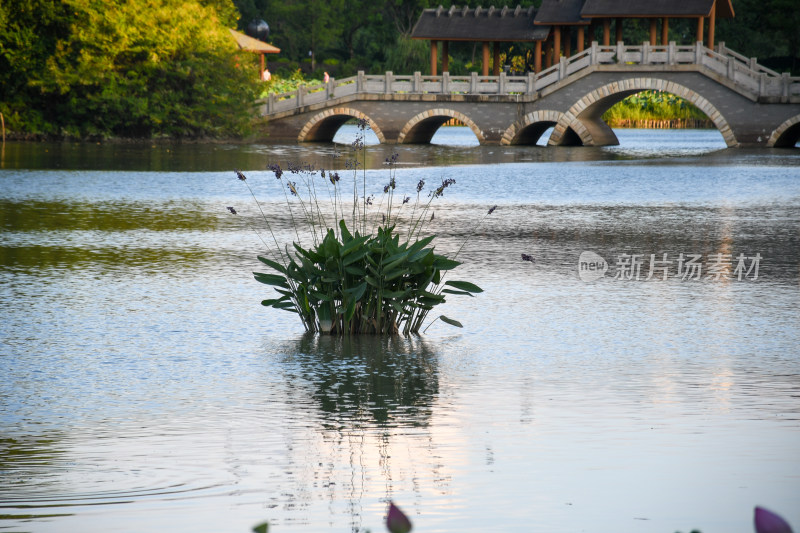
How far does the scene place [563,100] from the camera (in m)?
44.4

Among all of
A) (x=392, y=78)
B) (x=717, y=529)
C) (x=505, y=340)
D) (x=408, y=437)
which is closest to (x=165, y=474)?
(x=408, y=437)

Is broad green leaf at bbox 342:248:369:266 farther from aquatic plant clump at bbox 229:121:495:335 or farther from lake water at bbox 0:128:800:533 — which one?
lake water at bbox 0:128:800:533

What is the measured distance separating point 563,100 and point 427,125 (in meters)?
7.13

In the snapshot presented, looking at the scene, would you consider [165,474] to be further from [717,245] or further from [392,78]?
[392,78]

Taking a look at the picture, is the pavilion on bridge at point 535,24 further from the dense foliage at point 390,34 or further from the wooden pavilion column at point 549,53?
the dense foliage at point 390,34

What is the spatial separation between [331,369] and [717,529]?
3.87m

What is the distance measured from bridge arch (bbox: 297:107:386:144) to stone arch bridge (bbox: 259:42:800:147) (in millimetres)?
40

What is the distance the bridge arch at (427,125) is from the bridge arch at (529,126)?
1.19 metres

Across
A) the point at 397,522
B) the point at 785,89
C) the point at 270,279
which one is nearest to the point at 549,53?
the point at 785,89

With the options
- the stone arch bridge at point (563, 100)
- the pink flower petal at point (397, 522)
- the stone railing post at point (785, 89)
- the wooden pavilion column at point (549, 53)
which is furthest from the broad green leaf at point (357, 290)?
the wooden pavilion column at point (549, 53)

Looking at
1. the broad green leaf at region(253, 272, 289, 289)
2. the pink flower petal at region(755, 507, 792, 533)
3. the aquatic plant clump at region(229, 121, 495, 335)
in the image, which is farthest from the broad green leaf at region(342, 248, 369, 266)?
the pink flower petal at region(755, 507, 792, 533)

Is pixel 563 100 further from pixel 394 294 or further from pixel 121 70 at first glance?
pixel 394 294

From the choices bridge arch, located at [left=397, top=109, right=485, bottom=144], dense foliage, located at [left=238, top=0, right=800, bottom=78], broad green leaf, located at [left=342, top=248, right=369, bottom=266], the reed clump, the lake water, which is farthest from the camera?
dense foliage, located at [left=238, top=0, right=800, bottom=78]

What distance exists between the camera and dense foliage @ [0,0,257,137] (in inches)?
1699
